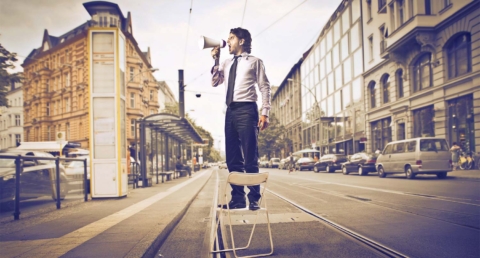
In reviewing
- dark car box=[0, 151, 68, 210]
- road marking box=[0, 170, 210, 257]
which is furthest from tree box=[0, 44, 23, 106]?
road marking box=[0, 170, 210, 257]

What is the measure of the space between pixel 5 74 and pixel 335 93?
2912 centimetres

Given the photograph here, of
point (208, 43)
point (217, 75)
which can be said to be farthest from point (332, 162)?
point (208, 43)

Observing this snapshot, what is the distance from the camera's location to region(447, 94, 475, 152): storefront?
1682cm

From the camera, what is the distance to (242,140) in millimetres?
4160

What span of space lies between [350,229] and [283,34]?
311cm

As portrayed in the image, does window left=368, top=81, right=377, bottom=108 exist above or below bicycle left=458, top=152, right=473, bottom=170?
above

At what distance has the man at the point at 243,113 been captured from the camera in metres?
4.14

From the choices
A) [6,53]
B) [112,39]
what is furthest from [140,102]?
[6,53]

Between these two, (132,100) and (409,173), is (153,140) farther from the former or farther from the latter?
(409,173)

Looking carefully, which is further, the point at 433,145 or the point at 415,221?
the point at 433,145

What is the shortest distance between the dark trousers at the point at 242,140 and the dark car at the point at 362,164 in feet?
65.0

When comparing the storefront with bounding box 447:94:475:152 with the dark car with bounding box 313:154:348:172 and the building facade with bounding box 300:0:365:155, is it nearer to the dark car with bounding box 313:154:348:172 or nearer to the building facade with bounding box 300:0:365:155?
the building facade with bounding box 300:0:365:155

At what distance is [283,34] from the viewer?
6.21 meters

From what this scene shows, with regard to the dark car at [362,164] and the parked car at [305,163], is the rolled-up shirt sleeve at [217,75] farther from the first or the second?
the parked car at [305,163]
